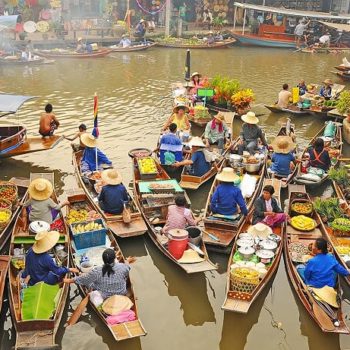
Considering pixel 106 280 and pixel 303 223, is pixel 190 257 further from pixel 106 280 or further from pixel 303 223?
pixel 303 223

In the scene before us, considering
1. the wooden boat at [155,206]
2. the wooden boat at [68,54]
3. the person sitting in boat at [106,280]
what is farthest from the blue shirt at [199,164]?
the wooden boat at [68,54]

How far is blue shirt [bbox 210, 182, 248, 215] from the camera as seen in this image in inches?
358

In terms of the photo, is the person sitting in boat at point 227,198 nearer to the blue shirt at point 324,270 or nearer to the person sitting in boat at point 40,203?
the blue shirt at point 324,270

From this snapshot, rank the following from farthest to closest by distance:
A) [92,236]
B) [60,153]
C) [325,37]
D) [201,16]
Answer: [201,16] < [325,37] < [60,153] < [92,236]

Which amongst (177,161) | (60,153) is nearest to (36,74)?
(60,153)

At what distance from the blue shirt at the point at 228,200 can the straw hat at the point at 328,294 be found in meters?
2.39

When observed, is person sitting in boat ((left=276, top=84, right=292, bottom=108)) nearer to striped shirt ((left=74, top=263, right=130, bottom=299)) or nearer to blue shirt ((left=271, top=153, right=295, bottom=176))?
blue shirt ((left=271, top=153, right=295, bottom=176))

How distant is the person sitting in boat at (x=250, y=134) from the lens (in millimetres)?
12430

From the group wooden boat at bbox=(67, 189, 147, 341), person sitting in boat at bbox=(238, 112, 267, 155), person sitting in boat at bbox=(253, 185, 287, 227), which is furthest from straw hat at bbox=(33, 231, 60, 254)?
person sitting in boat at bbox=(238, 112, 267, 155)

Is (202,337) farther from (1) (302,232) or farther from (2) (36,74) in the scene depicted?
(2) (36,74)

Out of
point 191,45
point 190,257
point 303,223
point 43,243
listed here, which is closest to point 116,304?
point 43,243

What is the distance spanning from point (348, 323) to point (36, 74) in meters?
19.1

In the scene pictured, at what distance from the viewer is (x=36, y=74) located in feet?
73.9

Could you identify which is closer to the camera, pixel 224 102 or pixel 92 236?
pixel 92 236
